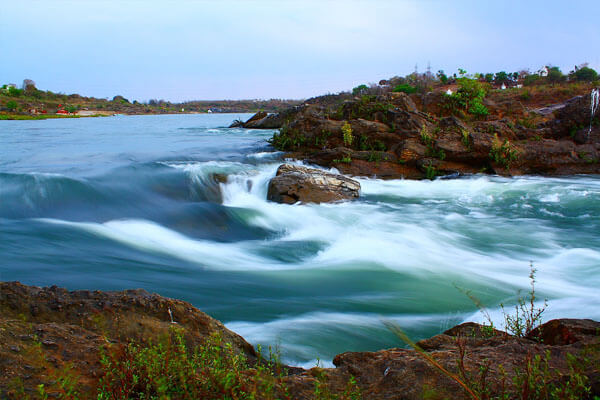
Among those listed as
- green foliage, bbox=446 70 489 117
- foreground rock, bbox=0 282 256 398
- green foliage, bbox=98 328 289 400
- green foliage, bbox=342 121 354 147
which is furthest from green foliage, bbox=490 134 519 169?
green foliage, bbox=98 328 289 400

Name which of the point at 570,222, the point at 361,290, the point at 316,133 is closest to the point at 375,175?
the point at 316,133

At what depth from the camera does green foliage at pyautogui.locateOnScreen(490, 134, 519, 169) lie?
43.8 feet

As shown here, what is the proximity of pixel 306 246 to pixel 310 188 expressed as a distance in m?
2.86

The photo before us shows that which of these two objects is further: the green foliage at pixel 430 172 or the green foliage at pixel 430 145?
the green foliage at pixel 430 145

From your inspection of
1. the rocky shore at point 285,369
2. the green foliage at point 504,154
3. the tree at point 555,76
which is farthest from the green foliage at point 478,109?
the tree at point 555,76

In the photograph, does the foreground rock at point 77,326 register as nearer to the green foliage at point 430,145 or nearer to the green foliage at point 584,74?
the green foliage at point 430,145

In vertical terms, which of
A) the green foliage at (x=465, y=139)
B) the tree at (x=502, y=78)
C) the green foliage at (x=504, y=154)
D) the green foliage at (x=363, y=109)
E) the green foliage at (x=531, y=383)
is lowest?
the green foliage at (x=531, y=383)

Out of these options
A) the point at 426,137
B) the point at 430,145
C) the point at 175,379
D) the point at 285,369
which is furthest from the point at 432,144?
the point at 175,379

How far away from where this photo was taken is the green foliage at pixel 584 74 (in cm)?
3912

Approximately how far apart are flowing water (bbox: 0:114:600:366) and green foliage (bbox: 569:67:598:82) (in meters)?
34.4

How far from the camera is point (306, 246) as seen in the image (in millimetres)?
7820

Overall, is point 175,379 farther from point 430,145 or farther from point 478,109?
point 478,109

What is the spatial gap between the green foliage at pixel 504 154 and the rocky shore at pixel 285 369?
11215 mm

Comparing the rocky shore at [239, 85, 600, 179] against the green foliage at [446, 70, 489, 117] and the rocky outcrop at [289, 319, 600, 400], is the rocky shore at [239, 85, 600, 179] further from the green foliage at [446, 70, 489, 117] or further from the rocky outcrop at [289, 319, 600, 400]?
the rocky outcrop at [289, 319, 600, 400]
